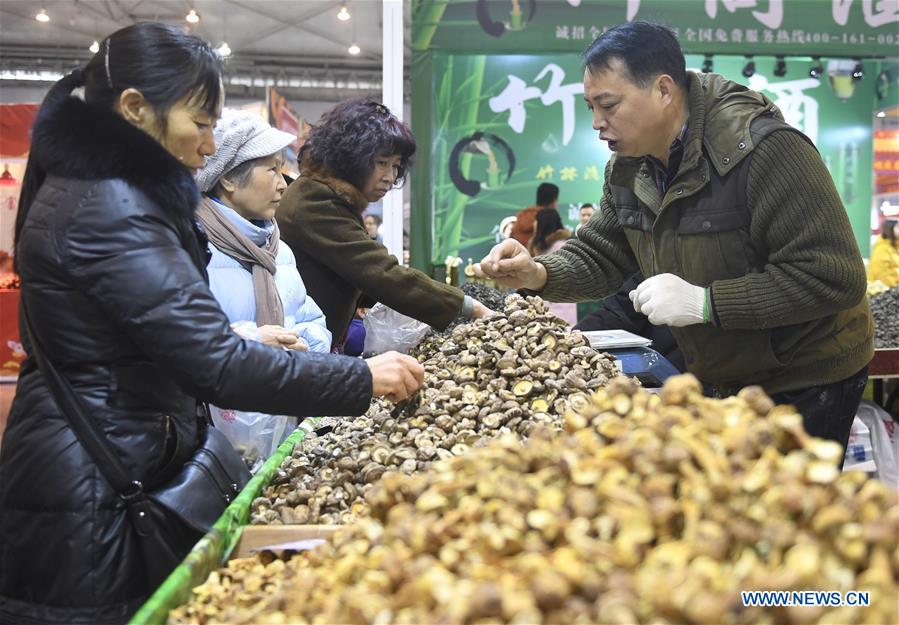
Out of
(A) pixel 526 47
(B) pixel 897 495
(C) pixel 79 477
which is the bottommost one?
(C) pixel 79 477

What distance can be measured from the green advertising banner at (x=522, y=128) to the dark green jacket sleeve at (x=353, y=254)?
9.68 feet

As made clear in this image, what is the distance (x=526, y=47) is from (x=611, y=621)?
181 inches

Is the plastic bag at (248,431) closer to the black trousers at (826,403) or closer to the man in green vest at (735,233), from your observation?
the man in green vest at (735,233)

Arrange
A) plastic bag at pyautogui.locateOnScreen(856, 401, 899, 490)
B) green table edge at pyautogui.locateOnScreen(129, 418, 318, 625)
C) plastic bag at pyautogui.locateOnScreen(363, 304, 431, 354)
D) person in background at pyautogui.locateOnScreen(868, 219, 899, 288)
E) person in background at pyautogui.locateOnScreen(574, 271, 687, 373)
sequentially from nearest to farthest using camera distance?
1. green table edge at pyautogui.locateOnScreen(129, 418, 318, 625)
2. plastic bag at pyautogui.locateOnScreen(363, 304, 431, 354)
3. person in background at pyautogui.locateOnScreen(574, 271, 687, 373)
4. plastic bag at pyautogui.locateOnScreen(856, 401, 899, 490)
5. person in background at pyautogui.locateOnScreen(868, 219, 899, 288)

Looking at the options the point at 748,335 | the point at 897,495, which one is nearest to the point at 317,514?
the point at 897,495

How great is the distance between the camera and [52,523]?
1327 mm

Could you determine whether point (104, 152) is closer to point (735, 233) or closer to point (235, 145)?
point (235, 145)

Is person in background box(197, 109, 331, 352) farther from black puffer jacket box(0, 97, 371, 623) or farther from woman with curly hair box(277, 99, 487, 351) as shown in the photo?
black puffer jacket box(0, 97, 371, 623)

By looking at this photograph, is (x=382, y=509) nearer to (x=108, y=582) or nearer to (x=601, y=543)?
(x=601, y=543)

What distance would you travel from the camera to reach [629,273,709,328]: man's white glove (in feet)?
6.28

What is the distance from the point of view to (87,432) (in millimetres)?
1319

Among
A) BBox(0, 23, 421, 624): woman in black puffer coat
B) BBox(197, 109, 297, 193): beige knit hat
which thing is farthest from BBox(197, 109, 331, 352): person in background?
BBox(0, 23, 421, 624): woman in black puffer coat

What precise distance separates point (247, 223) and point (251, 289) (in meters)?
0.19

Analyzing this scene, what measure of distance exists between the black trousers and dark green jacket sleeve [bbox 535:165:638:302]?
683 millimetres
